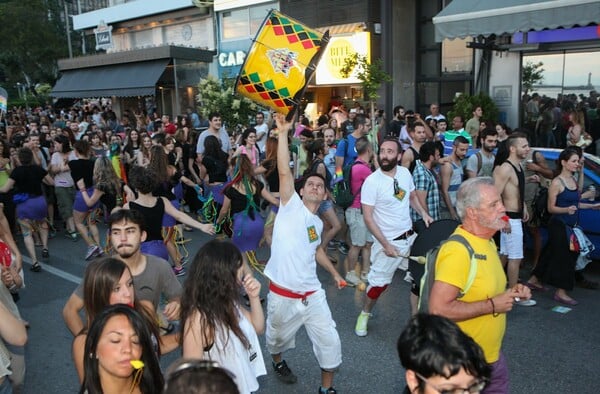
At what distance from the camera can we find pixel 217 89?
41.2 ft

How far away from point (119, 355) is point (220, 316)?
0.61 metres

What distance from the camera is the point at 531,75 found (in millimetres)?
13906

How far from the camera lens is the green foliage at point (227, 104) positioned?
12.2 m

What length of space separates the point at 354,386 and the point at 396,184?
1988 millimetres

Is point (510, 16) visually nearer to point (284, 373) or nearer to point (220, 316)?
point (284, 373)

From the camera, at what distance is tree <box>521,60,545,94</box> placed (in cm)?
1368

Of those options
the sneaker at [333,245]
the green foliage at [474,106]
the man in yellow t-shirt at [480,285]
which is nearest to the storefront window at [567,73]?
the green foliage at [474,106]

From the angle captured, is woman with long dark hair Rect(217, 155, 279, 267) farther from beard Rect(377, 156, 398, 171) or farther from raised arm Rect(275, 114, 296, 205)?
raised arm Rect(275, 114, 296, 205)

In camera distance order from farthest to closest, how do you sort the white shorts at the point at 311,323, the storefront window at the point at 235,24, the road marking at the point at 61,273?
the storefront window at the point at 235,24 → the road marking at the point at 61,273 → the white shorts at the point at 311,323

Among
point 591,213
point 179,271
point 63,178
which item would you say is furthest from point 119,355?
point 63,178

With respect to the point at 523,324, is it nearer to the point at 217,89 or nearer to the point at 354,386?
the point at 354,386

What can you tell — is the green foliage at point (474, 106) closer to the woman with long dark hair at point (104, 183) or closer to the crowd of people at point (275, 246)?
the crowd of people at point (275, 246)

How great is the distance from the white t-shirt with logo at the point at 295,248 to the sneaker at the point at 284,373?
2.76 ft

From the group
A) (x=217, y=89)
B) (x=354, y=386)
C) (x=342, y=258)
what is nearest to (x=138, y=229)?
(x=354, y=386)
